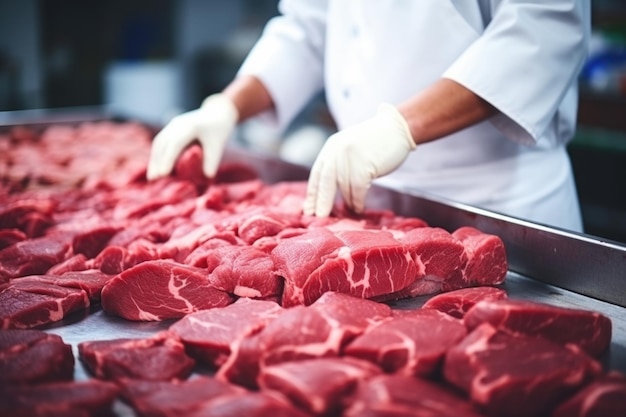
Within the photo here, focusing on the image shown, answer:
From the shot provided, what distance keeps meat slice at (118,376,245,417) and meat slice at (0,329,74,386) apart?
0.58ft

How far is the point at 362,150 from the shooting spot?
2.60m

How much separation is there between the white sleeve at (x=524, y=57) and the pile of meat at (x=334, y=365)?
1068mm

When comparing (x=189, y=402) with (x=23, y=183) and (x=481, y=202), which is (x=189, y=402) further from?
(x=23, y=183)

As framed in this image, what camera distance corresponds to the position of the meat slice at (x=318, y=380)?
5.03 feet

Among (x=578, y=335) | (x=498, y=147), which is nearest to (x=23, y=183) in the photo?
(x=498, y=147)

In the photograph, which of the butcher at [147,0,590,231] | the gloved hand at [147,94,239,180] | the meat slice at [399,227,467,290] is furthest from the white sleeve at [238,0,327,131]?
the meat slice at [399,227,467,290]

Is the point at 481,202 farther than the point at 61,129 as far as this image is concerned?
No

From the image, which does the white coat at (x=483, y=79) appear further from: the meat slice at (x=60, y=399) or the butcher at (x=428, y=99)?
the meat slice at (x=60, y=399)

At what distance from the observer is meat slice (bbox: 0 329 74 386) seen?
1699 millimetres

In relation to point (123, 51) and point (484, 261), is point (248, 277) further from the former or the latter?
point (123, 51)

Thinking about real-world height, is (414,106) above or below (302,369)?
above

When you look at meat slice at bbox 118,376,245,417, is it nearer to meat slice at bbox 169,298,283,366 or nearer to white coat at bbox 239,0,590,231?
meat slice at bbox 169,298,283,366

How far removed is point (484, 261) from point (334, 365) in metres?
0.87

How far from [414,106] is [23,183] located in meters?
2.30
